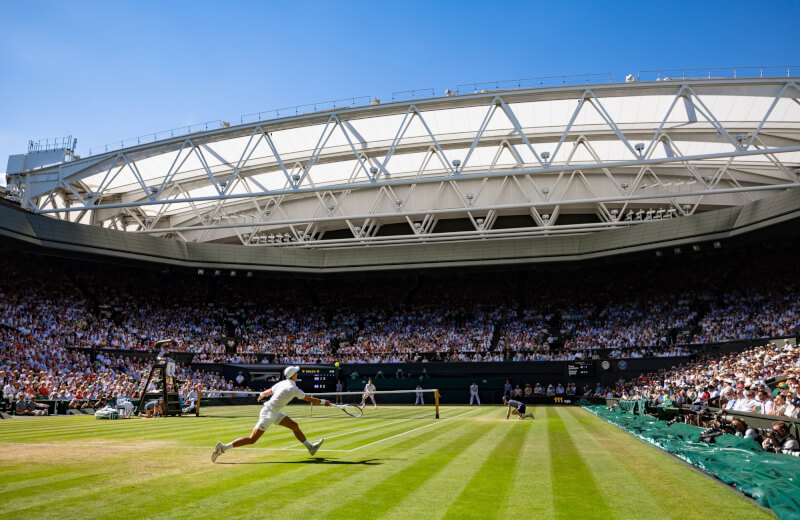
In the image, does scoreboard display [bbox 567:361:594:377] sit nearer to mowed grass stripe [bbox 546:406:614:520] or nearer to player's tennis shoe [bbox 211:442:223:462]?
mowed grass stripe [bbox 546:406:614:520]

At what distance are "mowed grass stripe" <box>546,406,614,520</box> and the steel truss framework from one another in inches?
639

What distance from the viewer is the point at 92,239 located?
4062cm

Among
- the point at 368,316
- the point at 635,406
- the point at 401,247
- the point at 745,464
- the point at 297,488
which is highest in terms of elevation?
the point at 401,247

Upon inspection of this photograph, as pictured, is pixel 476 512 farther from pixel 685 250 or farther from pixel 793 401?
pixel 685 250

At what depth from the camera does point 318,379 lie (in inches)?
1727

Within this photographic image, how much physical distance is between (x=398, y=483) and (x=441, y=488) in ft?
2.28

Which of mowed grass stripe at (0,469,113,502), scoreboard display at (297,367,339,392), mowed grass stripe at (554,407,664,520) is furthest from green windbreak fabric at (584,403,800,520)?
scoreboard display at (297,367,339,392)

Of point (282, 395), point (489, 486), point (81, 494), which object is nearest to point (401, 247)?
point (282, 395)

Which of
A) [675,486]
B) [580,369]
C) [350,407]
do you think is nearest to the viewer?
[675,486]

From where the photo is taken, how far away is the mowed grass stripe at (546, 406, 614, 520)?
6.99 meters

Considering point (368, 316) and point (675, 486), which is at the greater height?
point (368, 316)

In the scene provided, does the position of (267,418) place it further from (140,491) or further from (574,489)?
(574,489)

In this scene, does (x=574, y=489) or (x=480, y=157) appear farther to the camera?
(x=480, y=157)

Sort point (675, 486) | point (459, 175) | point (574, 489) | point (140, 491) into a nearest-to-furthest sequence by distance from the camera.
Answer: point (140, 491) → point (574, 489) → point (675, 486) → point (459, 175)
